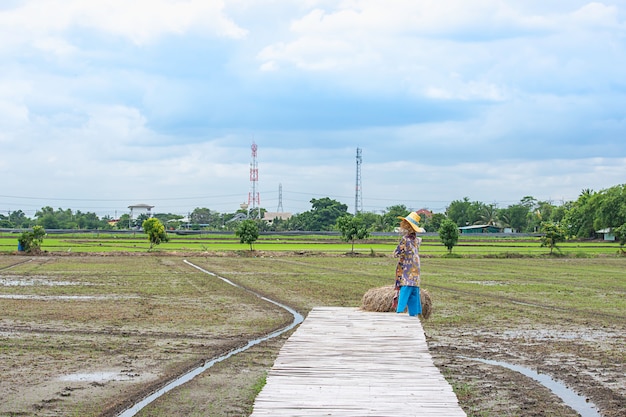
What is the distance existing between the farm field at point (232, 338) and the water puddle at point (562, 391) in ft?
0.35

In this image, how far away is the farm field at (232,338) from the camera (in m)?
8.30

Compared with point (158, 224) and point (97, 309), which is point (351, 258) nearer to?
point (158, 224)

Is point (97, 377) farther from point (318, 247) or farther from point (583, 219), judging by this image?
point (583, 219)

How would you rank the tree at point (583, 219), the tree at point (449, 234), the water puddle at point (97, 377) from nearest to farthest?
1. the water puddle at point (97, 377)
2. the tree at point (449, 234)
3. the tree at point (583, 219)

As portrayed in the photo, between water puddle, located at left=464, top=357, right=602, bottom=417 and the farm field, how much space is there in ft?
0.35

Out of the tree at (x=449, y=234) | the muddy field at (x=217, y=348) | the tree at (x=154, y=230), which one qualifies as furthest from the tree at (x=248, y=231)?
the muddy field at (x=217, y=348)

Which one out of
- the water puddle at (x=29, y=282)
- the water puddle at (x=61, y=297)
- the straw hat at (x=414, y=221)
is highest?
the straw hat at (x=414, y=221)

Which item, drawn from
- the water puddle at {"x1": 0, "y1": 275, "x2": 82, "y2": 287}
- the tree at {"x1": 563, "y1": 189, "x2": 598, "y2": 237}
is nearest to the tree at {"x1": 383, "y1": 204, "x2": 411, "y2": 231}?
the tree at {"x1": 563, "y1": 189, "x2": 598, "y2": 237}

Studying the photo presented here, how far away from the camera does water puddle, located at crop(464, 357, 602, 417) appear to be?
25.8 ft

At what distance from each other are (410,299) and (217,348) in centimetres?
301

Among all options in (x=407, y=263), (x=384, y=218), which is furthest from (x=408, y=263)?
(x=384, y=218)

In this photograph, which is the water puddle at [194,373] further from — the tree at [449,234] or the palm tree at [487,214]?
the palm tree at [487,214]

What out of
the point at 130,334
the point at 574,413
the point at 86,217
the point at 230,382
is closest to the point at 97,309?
the point at 130,334

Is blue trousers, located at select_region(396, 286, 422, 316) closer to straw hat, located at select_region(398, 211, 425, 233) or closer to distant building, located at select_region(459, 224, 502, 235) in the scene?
straw hat, located at select_region(398, 211, 425, 233)
